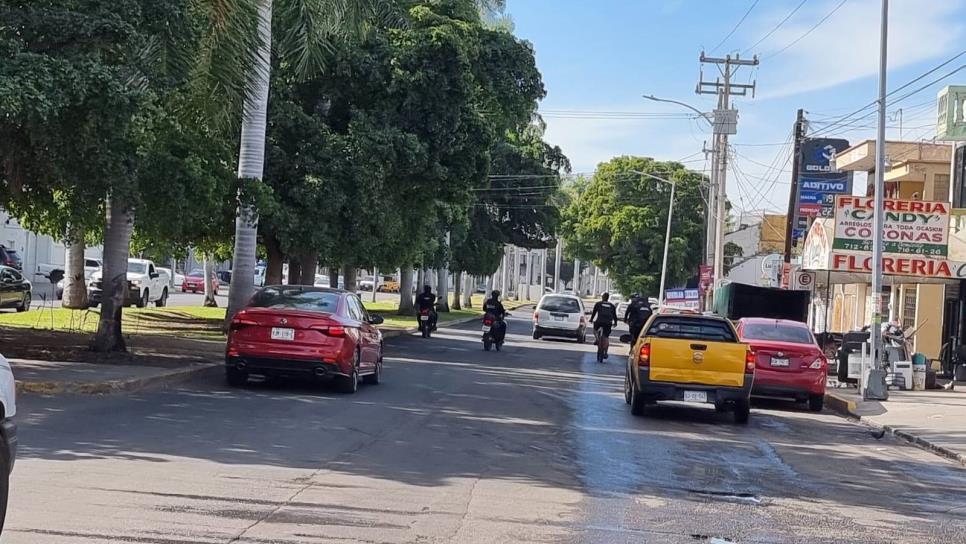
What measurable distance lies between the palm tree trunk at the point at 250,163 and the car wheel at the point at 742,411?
10.1 metres

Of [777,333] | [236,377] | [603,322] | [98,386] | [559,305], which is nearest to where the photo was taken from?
[98,386]

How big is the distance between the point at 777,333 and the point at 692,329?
4084 millimetres

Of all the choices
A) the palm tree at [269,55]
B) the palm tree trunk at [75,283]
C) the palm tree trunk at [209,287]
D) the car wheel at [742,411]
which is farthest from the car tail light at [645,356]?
the palm tree trunk at [209,287]

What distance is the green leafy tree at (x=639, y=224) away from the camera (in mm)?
75125

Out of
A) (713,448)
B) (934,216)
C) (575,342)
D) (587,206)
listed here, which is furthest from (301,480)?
(587,206)

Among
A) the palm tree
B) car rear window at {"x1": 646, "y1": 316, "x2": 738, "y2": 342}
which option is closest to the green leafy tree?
the palm tree

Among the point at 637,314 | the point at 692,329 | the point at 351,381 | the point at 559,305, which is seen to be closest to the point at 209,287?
the point at 559,305

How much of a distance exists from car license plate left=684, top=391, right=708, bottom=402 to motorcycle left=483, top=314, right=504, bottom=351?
15242 millimetres

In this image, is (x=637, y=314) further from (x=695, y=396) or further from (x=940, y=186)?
(x=695, y=396)

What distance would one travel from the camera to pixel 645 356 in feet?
53.4

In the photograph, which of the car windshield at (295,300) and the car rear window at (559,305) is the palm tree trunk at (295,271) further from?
the car windshield at (295,300)

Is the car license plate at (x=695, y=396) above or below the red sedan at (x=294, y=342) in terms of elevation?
below

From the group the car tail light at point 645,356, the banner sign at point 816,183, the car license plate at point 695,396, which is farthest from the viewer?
the banner sign at point 816,183

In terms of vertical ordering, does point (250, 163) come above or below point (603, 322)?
above
